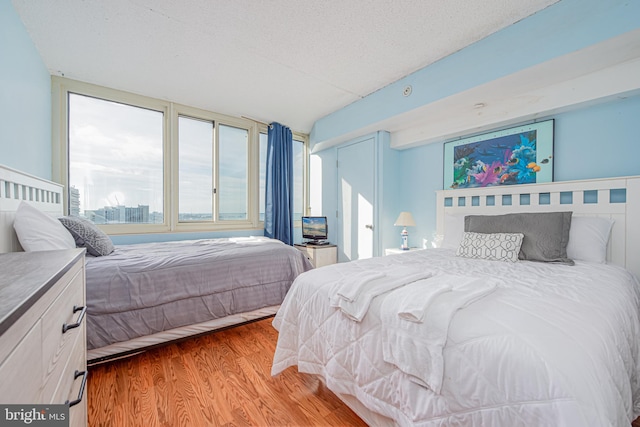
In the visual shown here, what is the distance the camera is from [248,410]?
139cm

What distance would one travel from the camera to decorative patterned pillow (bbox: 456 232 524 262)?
188 centimetres

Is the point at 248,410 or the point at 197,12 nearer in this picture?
the point at 248,410

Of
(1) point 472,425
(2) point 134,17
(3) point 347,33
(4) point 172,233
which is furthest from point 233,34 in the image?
(1) point 472,425

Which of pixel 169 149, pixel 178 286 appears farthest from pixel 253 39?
pixel 178 286

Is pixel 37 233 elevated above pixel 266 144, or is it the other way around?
pixel 266 144

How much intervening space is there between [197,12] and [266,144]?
235 cm

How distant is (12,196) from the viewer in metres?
1.55

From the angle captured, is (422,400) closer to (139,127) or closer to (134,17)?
(134,17)

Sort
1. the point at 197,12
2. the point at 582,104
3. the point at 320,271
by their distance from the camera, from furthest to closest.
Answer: the point at 582,104
the point at 197,12
the point at 320,271

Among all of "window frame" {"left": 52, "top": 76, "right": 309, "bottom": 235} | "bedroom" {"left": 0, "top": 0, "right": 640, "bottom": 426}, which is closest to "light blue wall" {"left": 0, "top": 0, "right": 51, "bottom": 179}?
"bedroom" {"left": 0, "top": 0, "right": 640, "bottom": 426}

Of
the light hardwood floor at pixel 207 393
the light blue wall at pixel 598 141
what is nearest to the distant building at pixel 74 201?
the light hardwood floor at pixel 207 393

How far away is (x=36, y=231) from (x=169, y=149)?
6.81 feet

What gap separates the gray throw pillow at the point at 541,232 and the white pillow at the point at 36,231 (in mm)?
3067

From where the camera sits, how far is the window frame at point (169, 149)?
271cm
